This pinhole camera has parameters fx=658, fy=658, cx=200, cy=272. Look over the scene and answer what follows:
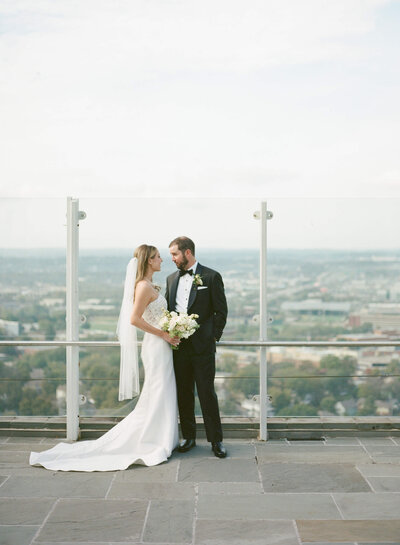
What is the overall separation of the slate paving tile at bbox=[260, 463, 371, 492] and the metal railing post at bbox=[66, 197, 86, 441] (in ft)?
5.85

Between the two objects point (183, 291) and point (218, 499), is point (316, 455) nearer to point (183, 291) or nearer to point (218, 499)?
point (218, 499)

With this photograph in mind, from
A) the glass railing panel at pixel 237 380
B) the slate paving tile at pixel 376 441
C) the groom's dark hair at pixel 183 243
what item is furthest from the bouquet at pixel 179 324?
the slate paving tile at pixel 376 441

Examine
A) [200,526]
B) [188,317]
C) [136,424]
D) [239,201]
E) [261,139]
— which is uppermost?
[261,139]

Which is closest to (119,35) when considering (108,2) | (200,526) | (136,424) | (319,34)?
(108,2)

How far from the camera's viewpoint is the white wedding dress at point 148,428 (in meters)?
5.17

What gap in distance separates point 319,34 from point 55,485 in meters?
5.99

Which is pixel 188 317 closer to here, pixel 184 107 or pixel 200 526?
Answer: pixel 200 526

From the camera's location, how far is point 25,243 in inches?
232

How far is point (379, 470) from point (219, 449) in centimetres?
125

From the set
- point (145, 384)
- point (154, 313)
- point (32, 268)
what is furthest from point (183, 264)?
point (32, 268)

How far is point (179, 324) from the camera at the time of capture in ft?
16.8

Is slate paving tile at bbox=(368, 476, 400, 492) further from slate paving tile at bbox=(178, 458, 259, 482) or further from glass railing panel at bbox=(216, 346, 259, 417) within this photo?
glass railing panel at bbox=(216, 346, 259, 417)

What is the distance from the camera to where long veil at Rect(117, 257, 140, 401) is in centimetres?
538

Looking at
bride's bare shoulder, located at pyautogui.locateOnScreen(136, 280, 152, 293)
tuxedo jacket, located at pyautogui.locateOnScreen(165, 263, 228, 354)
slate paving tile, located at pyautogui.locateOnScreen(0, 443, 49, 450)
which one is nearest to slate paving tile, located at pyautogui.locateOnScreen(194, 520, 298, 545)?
tuxedo jacket, located at pyautogui.locateOnScreen(165, 263, 228, 354)
